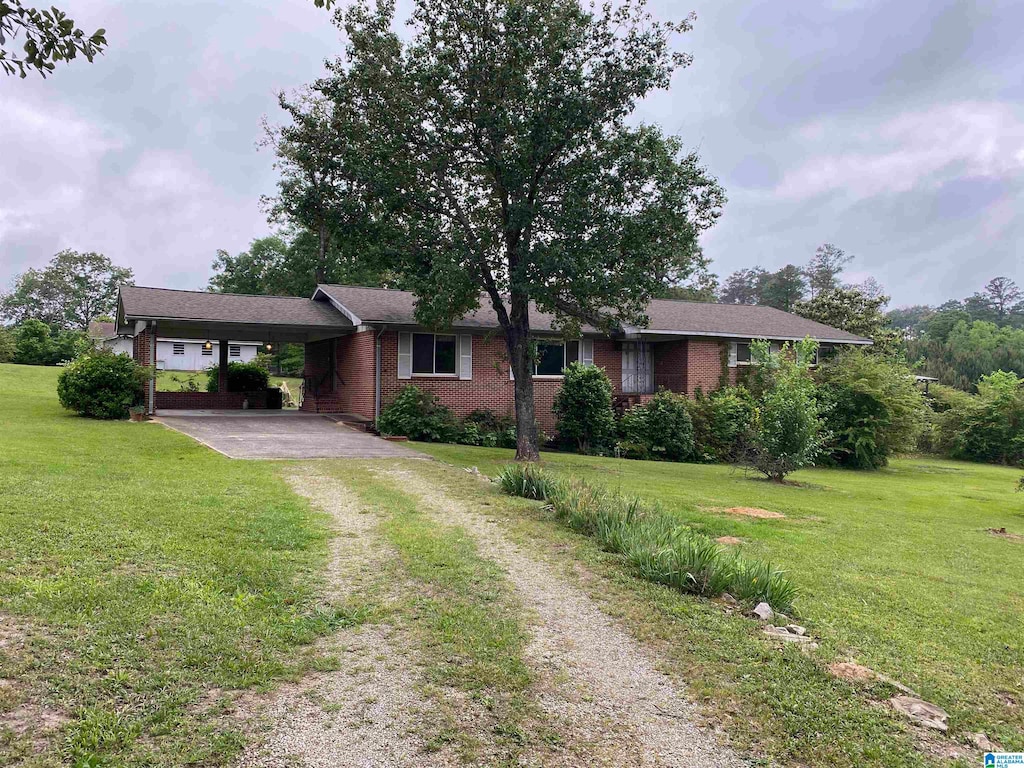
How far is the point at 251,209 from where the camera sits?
1505 inches

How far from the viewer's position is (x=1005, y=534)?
10672 mm

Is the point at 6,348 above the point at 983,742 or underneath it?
above

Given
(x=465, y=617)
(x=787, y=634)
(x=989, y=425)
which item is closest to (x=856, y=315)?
(x=989, y=425)

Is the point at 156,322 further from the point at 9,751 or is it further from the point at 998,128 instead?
Result: the point at 998,128

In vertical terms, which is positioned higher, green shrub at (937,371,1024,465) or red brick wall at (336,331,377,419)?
red brick wall at (336,331,377,419)

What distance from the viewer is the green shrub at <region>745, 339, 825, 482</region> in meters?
15.0

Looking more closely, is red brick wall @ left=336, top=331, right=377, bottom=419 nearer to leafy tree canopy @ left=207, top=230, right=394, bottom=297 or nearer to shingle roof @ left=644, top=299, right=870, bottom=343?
shingle roof @ left=644, top=299, right=870, bottom=343

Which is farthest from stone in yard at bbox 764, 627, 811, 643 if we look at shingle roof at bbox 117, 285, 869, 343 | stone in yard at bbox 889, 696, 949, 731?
shingle roof at bbox 117, 285, 869, 343

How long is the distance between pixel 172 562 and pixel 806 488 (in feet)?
43.6

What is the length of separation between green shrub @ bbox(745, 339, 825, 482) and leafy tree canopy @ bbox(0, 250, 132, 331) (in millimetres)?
A: 64924

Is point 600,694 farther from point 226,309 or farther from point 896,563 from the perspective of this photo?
point 226,309

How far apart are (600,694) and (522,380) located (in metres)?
11.9

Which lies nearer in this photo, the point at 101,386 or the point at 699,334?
the point at 101,386

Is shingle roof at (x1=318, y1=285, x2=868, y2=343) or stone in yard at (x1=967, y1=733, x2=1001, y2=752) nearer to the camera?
stone in yard at (x1=967, y1=733, x2=1001, y2=752)
